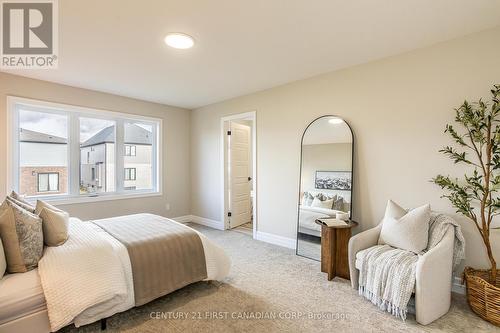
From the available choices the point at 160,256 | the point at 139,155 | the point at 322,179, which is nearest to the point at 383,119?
the point at 322,179

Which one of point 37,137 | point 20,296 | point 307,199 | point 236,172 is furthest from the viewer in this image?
point 236,172

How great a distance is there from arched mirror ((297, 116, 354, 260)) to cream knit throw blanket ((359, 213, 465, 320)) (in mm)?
749

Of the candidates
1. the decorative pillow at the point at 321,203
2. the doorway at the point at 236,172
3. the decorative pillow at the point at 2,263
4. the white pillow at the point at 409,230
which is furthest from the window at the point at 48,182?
the white pillow at the point at 409,230

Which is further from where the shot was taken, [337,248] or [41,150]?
A: [41,150]

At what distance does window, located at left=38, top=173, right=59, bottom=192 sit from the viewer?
3.70 metres

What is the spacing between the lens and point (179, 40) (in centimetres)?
242

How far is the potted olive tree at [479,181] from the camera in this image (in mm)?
2010

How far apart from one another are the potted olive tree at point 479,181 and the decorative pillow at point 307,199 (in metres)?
1.44

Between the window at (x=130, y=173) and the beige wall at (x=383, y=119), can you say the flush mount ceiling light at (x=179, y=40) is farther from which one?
the window at (x=130, y=173)

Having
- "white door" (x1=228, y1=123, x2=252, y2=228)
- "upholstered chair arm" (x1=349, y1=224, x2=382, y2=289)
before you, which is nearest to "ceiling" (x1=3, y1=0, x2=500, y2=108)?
"white door" (x1=228, y1=123, x2=252, y2=228)

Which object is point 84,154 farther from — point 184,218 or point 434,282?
point 434,282

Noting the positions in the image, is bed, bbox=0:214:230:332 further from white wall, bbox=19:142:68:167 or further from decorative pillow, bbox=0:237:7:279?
white wall, bbox=19:142:68:167

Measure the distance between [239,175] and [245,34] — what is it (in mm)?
3101

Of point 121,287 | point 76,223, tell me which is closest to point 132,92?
point 76,223
